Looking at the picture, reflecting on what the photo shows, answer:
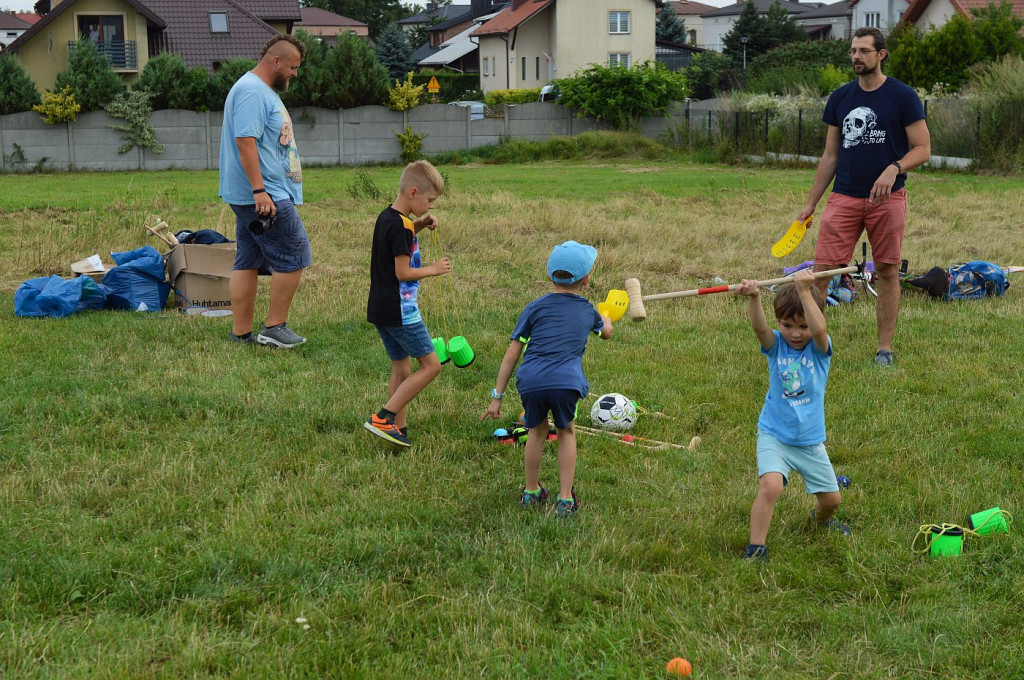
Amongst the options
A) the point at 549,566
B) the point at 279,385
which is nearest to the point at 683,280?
the point at 279,385

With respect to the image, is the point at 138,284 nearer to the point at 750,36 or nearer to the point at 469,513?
the point at 469,513

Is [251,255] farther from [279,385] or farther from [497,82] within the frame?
[497,82]

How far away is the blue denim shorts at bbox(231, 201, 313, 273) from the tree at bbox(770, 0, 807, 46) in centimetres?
6252

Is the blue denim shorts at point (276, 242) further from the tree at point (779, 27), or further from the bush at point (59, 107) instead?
the tree at point (779, 27)

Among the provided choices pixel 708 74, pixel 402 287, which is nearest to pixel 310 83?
pixel 402 287

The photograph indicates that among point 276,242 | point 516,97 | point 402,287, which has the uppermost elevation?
point 516,97

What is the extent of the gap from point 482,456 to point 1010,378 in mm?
3530

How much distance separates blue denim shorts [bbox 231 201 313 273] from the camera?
7.36 metres

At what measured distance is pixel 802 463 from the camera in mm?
4062

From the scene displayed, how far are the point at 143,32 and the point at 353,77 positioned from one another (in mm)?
13020

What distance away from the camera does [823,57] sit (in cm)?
5362

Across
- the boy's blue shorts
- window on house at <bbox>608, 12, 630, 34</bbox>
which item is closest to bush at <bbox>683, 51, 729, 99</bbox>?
window on house at <bbox>608, 12, 630, 34</bbox>

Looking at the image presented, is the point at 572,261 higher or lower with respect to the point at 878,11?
lower

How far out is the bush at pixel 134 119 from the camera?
28.7 m
